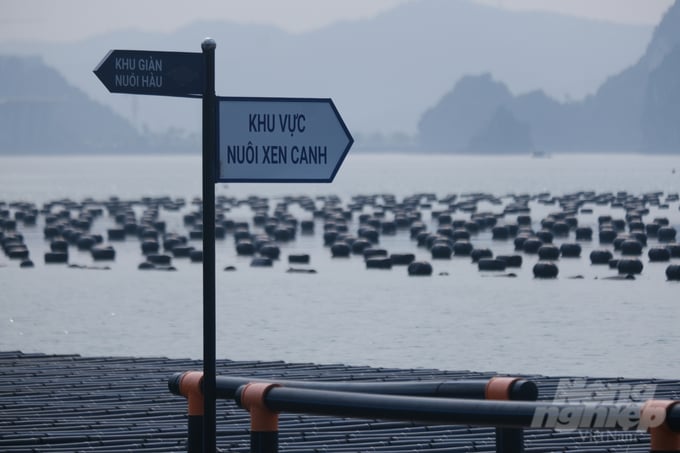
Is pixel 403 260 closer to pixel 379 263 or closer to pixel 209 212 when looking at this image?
pixel 379 263

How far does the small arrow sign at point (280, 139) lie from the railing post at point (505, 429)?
217cm

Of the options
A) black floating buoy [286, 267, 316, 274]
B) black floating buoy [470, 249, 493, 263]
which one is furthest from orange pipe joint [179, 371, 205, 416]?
black floating buoy [470, 249, 493, 263]

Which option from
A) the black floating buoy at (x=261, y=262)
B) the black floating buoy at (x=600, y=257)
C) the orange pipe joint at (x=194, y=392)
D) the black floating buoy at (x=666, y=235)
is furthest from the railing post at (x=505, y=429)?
the black floating buoy at (x=666, y=235)

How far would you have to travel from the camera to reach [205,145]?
10828 mm

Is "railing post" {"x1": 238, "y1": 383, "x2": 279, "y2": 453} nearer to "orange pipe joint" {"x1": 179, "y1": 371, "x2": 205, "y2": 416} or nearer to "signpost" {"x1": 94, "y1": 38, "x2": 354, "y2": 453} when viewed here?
"signpost" {"x1": 94, "y1": 38, "x2": 354, "y2": 453}

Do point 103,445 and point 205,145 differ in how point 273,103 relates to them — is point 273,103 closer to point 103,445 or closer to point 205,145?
point 205,145

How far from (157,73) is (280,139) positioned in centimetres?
113

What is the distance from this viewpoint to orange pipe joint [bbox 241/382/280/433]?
11.1 meters

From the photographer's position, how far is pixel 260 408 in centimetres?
1113

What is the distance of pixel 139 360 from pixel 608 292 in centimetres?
4103

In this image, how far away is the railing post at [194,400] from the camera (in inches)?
477

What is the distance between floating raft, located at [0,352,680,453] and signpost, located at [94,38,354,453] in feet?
19.8

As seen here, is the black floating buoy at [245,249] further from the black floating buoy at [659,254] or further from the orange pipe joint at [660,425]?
the orange pipe joint at [660,425]

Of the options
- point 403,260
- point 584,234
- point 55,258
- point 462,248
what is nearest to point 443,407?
point 403,260
